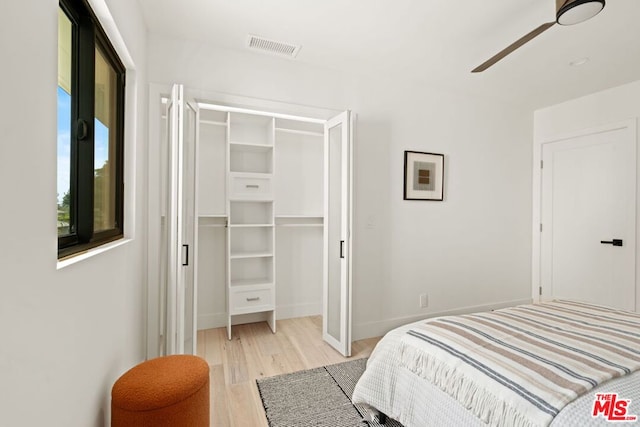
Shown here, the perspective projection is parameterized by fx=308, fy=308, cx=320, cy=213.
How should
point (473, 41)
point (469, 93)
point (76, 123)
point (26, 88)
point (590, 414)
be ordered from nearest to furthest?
point (26, 88), point (590, 414), point (76, 123), point (473, 41), point (469, 93)

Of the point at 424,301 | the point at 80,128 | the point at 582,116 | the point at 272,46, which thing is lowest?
the point at 424,301

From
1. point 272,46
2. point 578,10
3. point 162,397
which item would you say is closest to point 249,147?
point 272,46

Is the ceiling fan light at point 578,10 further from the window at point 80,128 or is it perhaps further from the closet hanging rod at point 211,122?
the closet hanging rod at point 211,122

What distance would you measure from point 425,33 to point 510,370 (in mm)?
2259

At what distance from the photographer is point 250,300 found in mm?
3145

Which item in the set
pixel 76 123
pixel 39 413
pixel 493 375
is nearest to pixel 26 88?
pixel 76 123

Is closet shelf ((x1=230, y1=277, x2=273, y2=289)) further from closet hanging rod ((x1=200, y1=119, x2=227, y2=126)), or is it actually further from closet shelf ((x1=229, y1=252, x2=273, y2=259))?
closet hanging rod ((x1=200, y1=119, x2=227, y2=126))

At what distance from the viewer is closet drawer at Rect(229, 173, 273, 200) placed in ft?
10.1

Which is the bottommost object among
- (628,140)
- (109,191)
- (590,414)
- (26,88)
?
(590,414)

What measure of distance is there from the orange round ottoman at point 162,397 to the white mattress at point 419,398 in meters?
0.83

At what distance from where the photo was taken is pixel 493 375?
1.19 metres

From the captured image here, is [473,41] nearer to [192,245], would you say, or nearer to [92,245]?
[192,245]

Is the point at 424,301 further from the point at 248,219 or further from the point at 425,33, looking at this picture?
the point at 425,33

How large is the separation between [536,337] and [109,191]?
2367 mm
